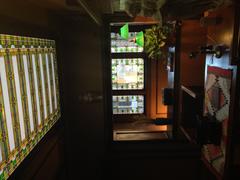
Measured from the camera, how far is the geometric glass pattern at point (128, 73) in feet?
17.9

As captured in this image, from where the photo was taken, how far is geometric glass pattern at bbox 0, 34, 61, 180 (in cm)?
135

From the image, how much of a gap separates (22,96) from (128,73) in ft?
13.5

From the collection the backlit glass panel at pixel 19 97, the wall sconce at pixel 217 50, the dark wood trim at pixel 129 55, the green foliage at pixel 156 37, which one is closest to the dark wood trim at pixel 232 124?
the wall sconce at pixel 217 50

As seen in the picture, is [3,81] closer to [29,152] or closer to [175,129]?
[29,152]

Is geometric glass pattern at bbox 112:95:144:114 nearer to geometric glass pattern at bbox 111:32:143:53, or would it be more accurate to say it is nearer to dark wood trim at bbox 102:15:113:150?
geometric glass pattern at bbox 111:32:143:53

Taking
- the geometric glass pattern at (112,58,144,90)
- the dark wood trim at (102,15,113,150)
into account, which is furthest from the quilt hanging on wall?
the geometric glass pattern at (112,58,144,90)

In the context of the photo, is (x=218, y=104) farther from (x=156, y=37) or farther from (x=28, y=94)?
(x=156, y=37)

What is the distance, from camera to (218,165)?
2.00 meters

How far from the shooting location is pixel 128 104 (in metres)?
5.71

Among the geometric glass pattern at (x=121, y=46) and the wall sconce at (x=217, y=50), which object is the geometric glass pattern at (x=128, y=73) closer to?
the geometric glass pattern at (x=121, y=46)

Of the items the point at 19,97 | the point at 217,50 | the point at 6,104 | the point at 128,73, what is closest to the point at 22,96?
the point at 19,97

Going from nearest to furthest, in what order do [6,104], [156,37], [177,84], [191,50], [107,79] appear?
[6,104] → [107,79] → [191,50] → [177,84] → [156,37]

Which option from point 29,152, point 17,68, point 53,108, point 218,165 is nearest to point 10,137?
point 29,152

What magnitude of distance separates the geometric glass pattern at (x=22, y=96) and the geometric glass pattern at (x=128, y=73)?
3.27 m
